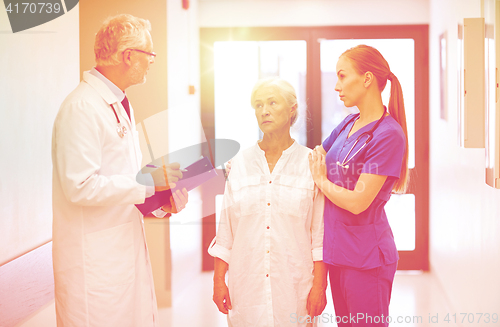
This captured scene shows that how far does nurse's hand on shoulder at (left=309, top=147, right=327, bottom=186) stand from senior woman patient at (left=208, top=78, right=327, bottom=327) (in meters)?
0.04

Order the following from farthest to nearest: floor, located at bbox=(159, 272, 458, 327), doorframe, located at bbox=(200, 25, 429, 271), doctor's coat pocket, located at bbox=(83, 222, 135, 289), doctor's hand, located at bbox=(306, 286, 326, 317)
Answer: doorframe, located at bbox=(200, 25, 429, 271)
floor, located at bbox=(159, 272, 458, 327)
doctor's hand, located at bbox=(306, 286, 326, 317)
doctor's coat pocket, located at bbox=(83, 222, 135, 289)

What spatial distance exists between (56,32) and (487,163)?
6.36 ft

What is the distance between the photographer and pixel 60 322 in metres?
1.50

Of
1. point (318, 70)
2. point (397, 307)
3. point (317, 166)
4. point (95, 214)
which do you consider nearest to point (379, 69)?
point (317, 166)

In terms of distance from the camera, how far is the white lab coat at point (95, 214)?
53.2 inches

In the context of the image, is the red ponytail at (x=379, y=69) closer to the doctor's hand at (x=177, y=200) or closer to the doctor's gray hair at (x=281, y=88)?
the doctor's gray hair at (x=281, y=88)

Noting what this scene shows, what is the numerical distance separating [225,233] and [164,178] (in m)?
0.34

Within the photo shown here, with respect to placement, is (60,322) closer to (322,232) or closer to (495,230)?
(322,232)

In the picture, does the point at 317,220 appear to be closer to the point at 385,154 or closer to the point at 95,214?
the point at 385,154

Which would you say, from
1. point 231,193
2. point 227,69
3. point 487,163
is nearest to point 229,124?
point 227,69

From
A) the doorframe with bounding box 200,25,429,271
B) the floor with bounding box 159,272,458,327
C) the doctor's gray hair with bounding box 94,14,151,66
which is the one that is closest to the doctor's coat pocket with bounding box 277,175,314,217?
the doctor's gray hair with bounding box 94,14,151,66

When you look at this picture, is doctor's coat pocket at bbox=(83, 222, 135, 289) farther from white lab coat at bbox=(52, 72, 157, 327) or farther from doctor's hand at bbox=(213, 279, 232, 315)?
doctor's hand at bbox=(213, 279, 232, 315)

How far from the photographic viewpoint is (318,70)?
3.38m

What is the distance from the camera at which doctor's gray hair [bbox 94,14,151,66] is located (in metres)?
1.47
